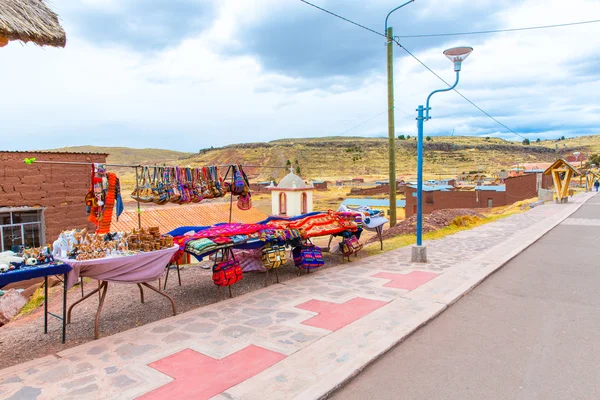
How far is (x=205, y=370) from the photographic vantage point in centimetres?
380

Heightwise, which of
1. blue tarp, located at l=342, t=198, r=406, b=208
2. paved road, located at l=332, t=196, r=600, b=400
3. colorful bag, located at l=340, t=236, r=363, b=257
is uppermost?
colorful bag, located at l=340, t=236, r=363, b=257

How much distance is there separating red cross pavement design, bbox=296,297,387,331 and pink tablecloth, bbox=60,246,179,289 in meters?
1.97

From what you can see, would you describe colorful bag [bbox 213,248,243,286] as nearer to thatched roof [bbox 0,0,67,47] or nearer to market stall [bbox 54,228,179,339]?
market stall [bbox 54,228,179,339]

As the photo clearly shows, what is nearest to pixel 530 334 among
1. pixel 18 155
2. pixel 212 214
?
pixel 18 155

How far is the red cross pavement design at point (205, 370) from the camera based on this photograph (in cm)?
341

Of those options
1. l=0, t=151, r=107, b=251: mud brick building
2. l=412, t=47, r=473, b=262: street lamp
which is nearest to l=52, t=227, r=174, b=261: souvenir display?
l=412, t=47, r=473, b=262: street lamp

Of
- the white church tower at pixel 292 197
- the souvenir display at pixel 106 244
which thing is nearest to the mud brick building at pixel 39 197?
the souvenir display at pixel 106 244

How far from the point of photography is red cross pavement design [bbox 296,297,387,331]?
496 cm

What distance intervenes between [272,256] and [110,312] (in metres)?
2.51

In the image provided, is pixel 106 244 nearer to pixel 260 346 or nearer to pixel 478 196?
pixel 260 346

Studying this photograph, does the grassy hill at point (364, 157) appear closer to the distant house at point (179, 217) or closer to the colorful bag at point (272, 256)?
the distant house at point (179, 217)

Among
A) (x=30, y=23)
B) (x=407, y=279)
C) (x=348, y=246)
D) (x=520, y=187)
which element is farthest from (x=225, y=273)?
(x=520, y=187)

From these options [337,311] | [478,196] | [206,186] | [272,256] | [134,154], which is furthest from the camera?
[134,154]

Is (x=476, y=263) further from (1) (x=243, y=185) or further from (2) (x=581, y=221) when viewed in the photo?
(2) (x=581, y=221)
